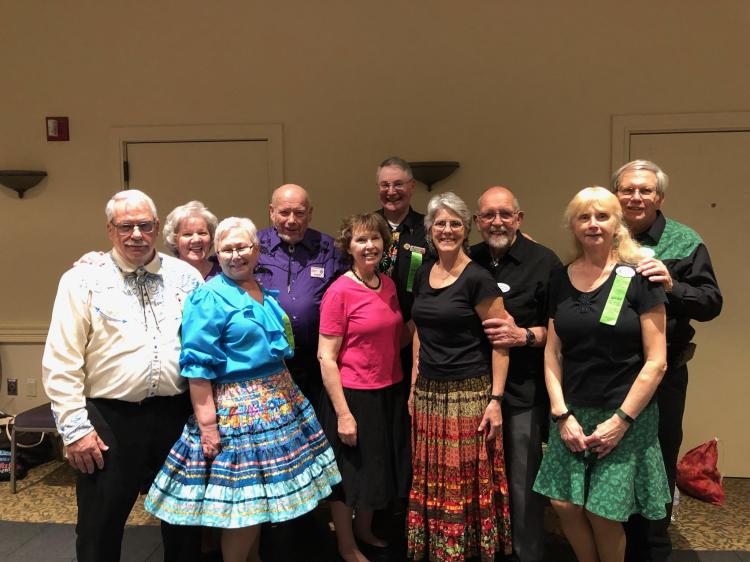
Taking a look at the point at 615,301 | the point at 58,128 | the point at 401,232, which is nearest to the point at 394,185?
the point at 401,232

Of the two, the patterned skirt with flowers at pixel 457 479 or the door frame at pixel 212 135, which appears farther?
the door frame at pixel 212 135

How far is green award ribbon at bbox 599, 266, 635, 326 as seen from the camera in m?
1.77

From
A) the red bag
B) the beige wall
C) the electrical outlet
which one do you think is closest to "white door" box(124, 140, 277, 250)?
the beige wall

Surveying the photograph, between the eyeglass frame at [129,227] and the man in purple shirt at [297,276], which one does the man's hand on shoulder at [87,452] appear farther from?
the man in purple shirt at [297,276]

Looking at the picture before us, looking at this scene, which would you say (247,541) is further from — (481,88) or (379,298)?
(481,88)

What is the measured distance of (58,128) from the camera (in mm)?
3512

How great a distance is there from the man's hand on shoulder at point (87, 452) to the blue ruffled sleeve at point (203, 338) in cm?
35

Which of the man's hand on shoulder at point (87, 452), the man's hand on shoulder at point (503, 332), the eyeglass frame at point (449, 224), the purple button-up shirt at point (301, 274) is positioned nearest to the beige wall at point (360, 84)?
the purple button-up shirt at point (301, 274)

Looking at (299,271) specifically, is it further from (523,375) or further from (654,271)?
(654,271)

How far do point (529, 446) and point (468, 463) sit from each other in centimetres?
27

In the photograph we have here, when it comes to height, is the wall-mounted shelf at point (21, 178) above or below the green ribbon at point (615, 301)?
above

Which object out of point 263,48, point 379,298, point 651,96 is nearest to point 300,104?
point 263,48

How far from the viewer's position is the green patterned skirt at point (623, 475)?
1.82 meters

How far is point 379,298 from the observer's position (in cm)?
215
